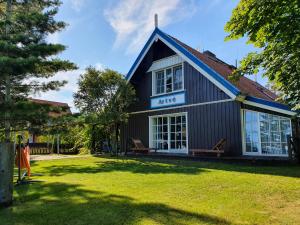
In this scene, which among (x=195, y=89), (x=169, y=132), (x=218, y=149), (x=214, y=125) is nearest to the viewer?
(x=218, y=149)

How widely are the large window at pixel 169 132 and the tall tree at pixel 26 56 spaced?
8633mm

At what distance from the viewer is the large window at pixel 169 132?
13.9 metres

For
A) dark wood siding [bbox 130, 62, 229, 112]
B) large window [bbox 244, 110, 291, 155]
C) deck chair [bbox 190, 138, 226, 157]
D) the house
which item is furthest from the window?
large window [bbox 244, 110, 291, 155]

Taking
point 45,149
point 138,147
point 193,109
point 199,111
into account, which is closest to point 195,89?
point 193,109

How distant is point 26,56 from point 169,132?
34.3 ft

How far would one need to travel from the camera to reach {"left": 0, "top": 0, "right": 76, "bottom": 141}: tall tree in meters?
4.67

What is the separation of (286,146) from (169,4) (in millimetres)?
7235

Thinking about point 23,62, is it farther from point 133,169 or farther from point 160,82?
point 160,82

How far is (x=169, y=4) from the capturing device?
1074 centimetres

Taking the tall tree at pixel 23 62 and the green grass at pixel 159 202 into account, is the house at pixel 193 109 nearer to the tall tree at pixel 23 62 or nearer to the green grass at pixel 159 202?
the green grass at pixel 159 202

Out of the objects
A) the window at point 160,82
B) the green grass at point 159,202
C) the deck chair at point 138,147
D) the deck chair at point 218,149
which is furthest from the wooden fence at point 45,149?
the green grass at point 159,202

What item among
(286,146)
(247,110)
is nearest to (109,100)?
(247,110)

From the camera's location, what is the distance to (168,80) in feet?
49.4

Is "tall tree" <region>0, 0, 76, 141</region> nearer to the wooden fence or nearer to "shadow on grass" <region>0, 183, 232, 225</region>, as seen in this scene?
"shadow on grass" <region>0, 183, 232, 225</region>
